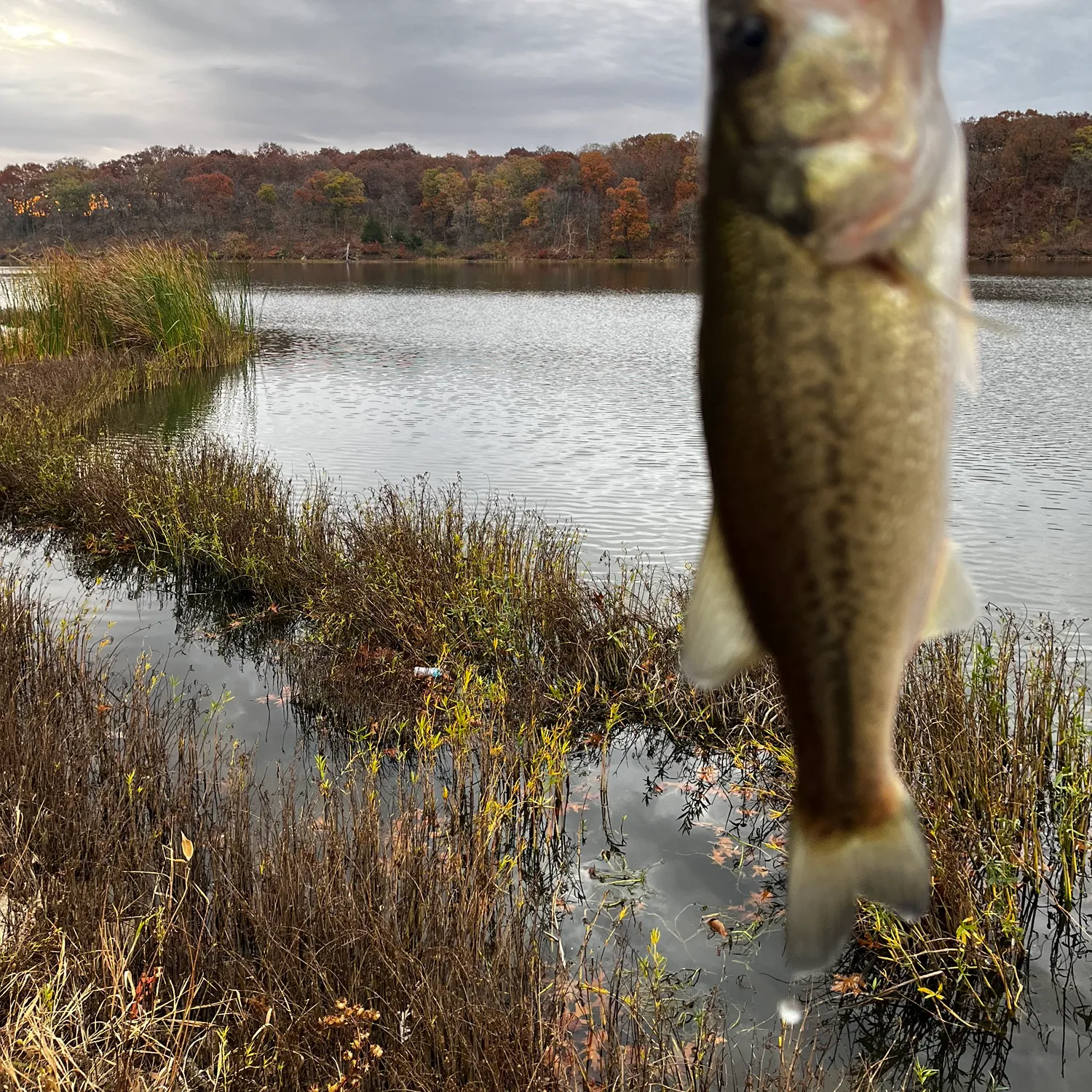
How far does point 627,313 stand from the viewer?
37.2 meters

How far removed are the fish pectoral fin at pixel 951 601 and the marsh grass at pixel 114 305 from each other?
66.9ft

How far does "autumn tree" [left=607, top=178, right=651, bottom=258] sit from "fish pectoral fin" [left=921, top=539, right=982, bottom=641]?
6065 cm

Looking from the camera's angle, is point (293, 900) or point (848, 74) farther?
point (293, 900)

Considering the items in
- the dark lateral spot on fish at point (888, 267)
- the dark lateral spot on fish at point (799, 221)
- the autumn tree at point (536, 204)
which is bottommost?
the dark lateral spot on fish at point (888, 267)

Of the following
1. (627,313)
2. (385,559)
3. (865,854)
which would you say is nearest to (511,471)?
(385,559)

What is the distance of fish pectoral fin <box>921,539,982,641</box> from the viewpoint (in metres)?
0.61

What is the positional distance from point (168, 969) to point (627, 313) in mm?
35077

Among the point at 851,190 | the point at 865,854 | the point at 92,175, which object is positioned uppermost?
the point at 92,175

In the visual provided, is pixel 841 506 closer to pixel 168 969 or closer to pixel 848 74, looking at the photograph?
pixel 848 74

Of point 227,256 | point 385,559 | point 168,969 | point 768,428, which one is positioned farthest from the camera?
point 227,256

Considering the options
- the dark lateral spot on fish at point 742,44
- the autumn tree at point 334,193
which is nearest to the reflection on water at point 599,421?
the dark lateral spot on fish at point 742,44

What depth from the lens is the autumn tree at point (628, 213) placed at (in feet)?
196

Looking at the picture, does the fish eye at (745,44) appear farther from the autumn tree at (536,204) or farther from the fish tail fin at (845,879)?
the autumn tree at (536,204)

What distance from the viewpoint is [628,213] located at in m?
62.8
